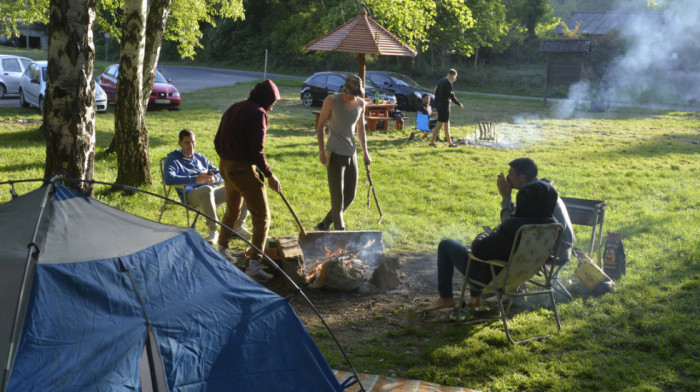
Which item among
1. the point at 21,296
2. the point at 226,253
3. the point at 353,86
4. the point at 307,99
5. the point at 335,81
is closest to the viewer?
Result: the point at 21,296

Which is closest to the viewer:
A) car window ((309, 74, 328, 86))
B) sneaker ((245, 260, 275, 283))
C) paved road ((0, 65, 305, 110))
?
sneaker ((245, 260, 275, 283))

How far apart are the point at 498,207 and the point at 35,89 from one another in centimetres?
Result: 1380

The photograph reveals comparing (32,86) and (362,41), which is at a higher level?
(362,41)

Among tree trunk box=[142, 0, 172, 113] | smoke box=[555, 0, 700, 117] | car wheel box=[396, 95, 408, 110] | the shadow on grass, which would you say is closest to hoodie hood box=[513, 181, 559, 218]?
tree trunk box=[142, 0, 172, 113]

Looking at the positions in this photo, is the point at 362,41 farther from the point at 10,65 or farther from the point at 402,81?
the point at 10,65

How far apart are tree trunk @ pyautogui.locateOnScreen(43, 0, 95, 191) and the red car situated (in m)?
12.8

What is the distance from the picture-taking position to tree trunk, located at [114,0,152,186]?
30.3 feet

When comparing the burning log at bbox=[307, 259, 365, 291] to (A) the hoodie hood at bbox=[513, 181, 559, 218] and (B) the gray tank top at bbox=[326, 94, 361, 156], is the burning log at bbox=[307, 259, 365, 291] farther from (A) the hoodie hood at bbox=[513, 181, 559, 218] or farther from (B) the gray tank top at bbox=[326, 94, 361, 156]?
(A) the hoodie hood at bbox=[513, 181, 559, 218]

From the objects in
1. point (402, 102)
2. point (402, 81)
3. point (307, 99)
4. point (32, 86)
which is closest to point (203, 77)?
point (307, 99)

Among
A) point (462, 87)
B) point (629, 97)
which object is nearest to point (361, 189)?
point (629, 97)

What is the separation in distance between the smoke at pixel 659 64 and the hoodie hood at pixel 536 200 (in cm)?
2415

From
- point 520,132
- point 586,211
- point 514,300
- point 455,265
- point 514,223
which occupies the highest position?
point 520,132

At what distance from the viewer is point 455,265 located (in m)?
5.79

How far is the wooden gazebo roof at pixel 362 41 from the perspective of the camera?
1209cm
